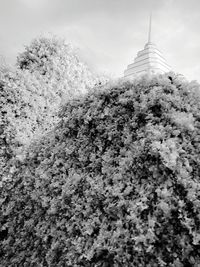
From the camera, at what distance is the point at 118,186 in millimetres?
2082

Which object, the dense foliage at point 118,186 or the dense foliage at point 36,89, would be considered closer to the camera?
the dense foliage at point 118,186

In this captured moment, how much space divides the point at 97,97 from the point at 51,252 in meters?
1.84

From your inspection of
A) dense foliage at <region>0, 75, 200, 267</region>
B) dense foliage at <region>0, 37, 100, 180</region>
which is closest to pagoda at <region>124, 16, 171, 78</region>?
dense foliage at <region>0, 37, 100, 180</region>

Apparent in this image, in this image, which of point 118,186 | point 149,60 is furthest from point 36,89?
point 149,60

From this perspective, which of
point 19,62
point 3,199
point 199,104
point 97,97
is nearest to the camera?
point 199,104

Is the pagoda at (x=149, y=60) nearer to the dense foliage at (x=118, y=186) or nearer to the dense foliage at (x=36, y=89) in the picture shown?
the dense foliage at (x=36, y=89)

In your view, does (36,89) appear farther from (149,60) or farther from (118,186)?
(149,60)

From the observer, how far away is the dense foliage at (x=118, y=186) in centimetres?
174

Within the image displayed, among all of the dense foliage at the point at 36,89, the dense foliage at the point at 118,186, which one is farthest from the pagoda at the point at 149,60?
the dense foliage at the point at 118,186

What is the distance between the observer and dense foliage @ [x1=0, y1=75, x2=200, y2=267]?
1.74 metres

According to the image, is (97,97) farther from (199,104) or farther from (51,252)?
(51,252)

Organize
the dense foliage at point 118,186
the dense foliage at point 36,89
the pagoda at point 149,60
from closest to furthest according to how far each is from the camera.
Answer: the dense foliage at point 118,186, the dense foliage at point 36,89, the pagoda at point 149,60

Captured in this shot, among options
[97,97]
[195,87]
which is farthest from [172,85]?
[97,97]

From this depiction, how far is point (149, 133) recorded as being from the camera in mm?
2100
